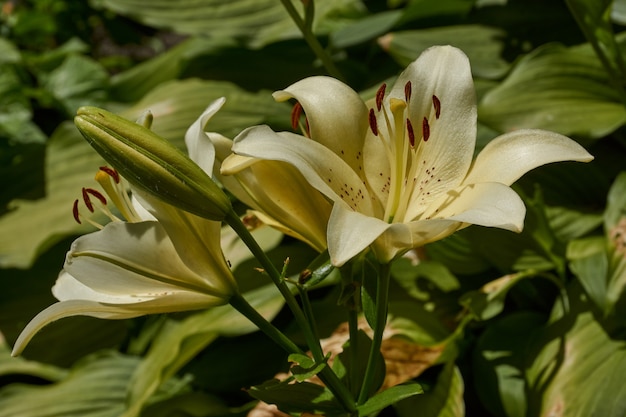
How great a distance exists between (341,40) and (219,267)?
86cm

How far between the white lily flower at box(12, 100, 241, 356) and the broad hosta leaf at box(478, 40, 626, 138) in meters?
0.63

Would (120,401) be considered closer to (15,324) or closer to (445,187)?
Result: (15,324)

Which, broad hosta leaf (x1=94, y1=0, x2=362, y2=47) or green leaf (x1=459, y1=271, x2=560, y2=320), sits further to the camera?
broad hosta leaf (x1=94, y1=0, x2=362, y2=47)

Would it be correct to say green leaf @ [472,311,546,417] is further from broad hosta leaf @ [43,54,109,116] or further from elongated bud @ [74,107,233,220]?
broad hosta leaf @ [43,54,109,116]

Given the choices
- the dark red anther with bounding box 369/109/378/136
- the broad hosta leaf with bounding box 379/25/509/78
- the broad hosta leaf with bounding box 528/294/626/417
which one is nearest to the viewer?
the dark red anther with bounding box 369/109/378/136

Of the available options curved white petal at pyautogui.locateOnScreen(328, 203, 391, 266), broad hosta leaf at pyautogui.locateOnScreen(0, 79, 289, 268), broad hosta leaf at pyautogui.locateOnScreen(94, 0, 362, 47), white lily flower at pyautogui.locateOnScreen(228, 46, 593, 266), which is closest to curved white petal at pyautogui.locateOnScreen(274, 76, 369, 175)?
white lily flower at pyautogui.locateOnScreen(228, 46, 593, 266)

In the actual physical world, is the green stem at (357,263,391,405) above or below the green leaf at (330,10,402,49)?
above

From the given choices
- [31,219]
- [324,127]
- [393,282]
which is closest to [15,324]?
[31,219]

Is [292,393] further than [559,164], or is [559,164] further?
[559,164]

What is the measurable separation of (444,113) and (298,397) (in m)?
0.25

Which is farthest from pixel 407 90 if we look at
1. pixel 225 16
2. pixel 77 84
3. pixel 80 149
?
pixel 77 84

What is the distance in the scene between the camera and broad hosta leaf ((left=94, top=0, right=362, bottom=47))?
1.50 meters

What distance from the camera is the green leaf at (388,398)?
1.85ft

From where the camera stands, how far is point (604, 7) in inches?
40.7
